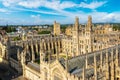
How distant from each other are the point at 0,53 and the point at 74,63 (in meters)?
37.2

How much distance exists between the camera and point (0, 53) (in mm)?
56812

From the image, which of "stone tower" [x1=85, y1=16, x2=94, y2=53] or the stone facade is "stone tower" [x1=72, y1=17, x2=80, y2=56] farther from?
"stone tower" [x1=85, y1=16, x2=94, y2=53]

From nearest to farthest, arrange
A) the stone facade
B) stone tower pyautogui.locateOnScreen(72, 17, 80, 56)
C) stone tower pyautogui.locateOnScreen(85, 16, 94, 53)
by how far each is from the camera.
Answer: the stone facade < stone tower pyautogui.locateOnScreen(85, 16, 94, 53) < stone tower pyautogui.locateOnScreen(72, 17, 80, 56)

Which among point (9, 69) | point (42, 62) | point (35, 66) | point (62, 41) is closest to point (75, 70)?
point (42, 62)

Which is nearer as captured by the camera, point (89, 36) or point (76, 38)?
point (89, 36)

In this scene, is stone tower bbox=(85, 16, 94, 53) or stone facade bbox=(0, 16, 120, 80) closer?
stone facade bbox=(0, 16, 120, 80)

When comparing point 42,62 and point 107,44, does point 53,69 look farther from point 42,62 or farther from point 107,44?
point 107,44

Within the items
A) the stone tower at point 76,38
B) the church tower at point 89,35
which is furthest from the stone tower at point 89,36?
the stone tower at point 76,38

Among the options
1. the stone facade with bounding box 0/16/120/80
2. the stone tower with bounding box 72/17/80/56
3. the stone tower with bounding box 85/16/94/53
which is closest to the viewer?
the stone facade with bounding box 0/16/120/80

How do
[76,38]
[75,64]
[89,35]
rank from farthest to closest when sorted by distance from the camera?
[76,38] → [89,35] → [75,64]

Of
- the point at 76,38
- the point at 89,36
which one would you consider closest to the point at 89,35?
the point at 89,36

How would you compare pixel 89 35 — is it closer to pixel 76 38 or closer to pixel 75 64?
pixel 76 38

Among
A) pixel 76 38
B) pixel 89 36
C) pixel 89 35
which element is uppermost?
pixel 89 35

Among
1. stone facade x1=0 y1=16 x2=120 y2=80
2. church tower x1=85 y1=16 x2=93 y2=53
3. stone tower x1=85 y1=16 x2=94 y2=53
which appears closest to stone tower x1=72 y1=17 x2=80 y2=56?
stone facade x1=0 y1=16 x2=120 y2=80
